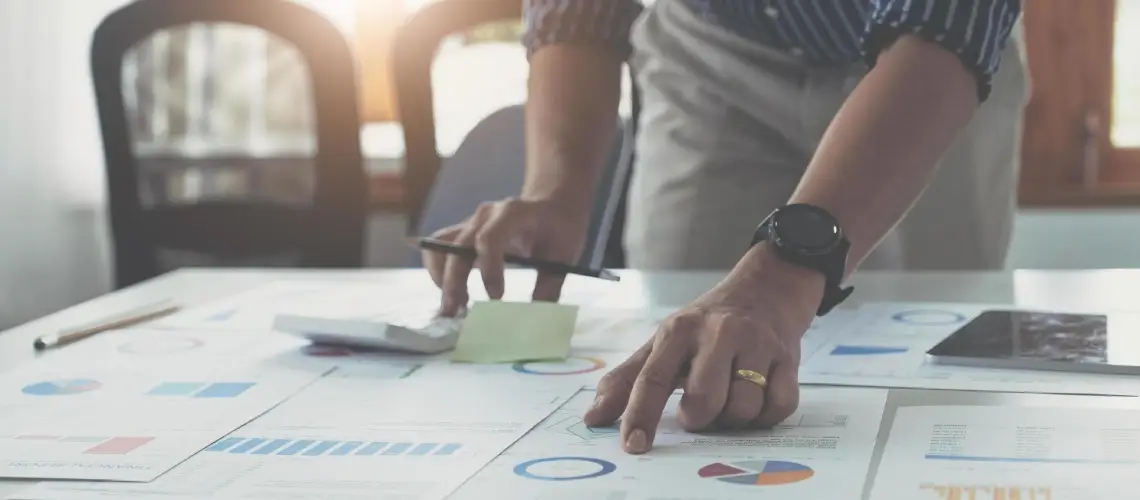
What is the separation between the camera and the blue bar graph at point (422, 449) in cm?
73

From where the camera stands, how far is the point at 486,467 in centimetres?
71

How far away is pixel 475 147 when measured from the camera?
174 cm

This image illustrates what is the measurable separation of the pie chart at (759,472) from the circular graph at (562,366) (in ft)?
0.85

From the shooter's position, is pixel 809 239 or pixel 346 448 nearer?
pixel 346 448

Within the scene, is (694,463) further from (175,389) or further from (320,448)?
(175,389)

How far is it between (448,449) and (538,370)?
22 cm

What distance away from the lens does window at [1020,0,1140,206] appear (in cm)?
251

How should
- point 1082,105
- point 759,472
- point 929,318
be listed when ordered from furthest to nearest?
point 1082,105 → point 929,318 → point 759,472

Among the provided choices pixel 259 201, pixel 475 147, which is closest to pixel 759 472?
pixel 475 147

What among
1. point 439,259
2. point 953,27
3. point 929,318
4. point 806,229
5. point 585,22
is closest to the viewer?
point 806,229

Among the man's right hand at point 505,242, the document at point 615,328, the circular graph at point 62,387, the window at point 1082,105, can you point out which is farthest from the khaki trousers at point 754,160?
the window at point 1082,105

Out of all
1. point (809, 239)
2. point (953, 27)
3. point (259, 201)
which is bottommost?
point (259, 201)

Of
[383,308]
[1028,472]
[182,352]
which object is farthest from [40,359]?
[1028,472]

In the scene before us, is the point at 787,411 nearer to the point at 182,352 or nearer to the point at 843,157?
the point at 843,157
